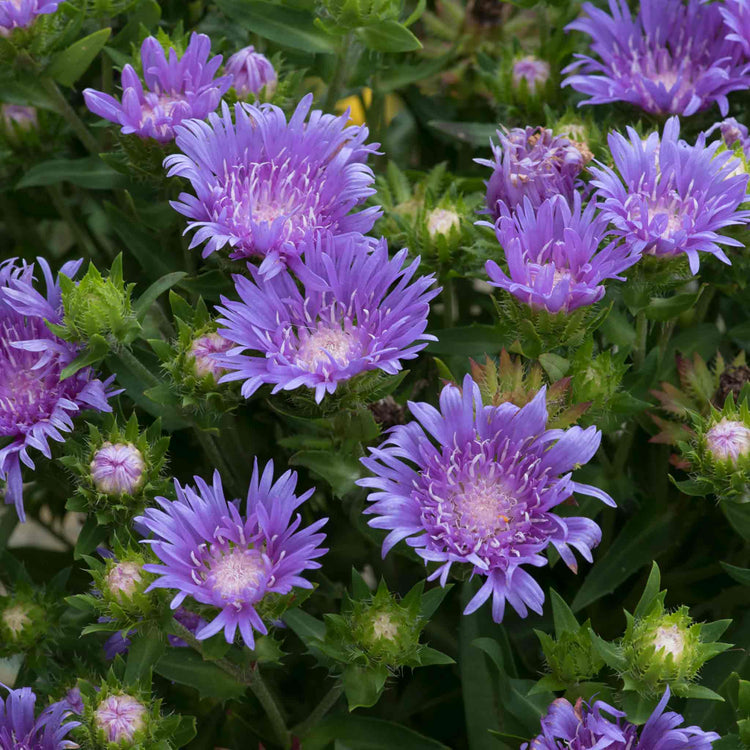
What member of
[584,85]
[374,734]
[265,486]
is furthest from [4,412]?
[584,85]

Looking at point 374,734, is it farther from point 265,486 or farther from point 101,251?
point 101,251

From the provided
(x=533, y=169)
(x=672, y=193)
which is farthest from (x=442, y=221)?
(x=672, y=193)

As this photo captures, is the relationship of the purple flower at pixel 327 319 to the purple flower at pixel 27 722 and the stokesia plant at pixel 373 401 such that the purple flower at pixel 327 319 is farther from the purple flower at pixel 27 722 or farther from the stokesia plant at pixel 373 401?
the purple flower at pixel 27 722

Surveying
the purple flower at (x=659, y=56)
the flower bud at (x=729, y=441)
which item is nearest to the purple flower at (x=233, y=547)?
the flower bud at (x=729, y=441)

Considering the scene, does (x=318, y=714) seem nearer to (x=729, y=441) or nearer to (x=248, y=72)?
(x=729, y=441)

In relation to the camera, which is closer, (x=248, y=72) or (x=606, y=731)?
(x=606, y=731)

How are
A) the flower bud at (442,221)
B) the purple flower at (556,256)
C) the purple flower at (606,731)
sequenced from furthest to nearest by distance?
the flower bud at (442,221), the purple flower at (556,256), the purple flower at (606,731)
